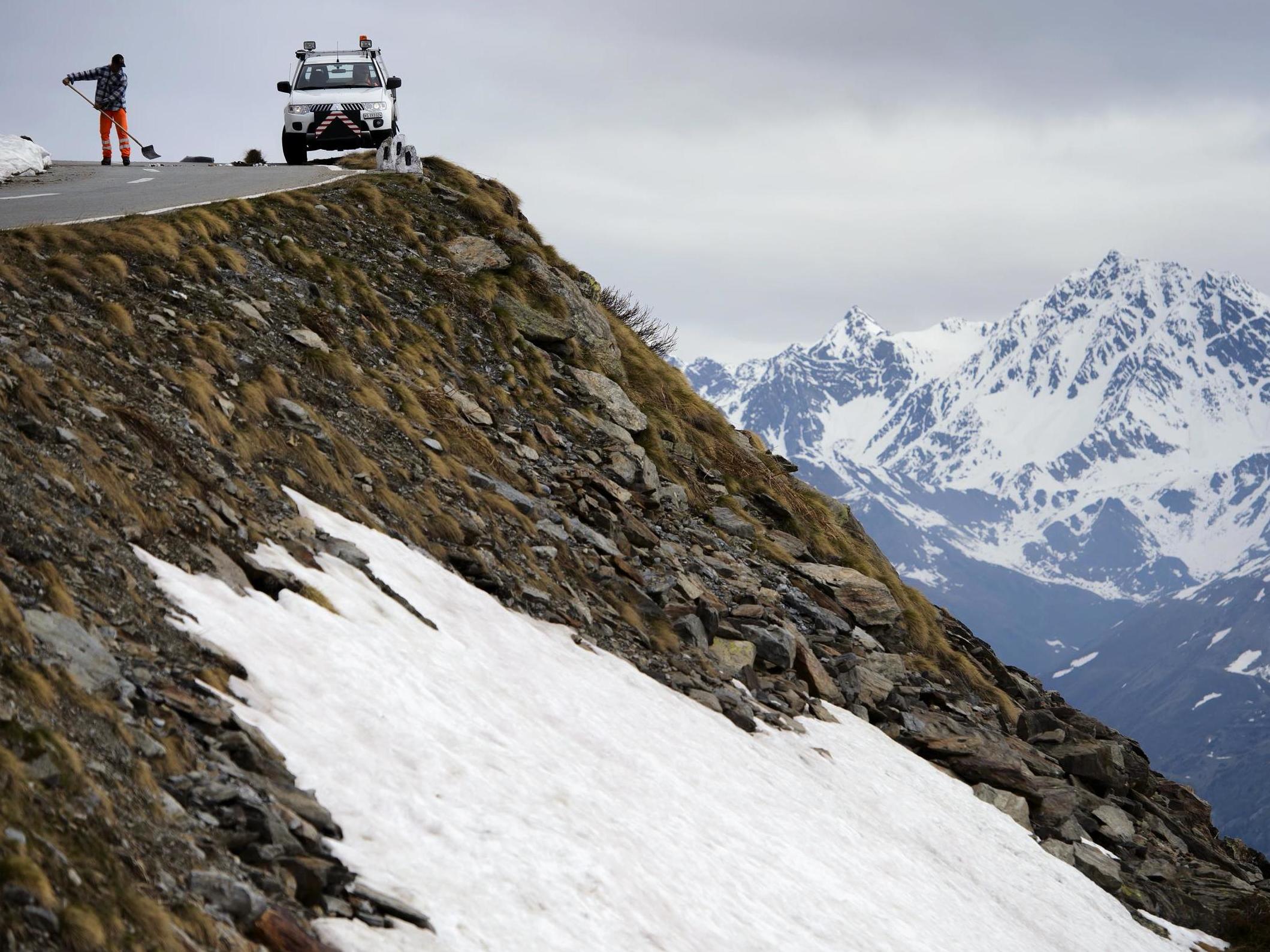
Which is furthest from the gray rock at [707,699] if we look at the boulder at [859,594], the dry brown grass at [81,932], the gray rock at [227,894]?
the dry brown grass at [81,932]

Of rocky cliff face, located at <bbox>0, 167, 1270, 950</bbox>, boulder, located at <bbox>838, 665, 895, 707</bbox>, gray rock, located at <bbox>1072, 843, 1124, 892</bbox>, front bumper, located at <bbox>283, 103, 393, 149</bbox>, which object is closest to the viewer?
rocky cliff face, located at <bbox>0, 167, 1270, 950</bbox>

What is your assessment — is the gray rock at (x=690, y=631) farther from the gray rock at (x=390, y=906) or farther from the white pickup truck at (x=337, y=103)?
the white pickup truck at (x=337, y=103)

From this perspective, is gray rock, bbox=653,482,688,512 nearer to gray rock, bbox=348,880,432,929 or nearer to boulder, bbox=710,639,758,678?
boulder, bbox=710,639,758,678

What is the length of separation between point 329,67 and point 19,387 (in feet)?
73.2

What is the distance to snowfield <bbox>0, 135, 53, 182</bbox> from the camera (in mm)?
25906

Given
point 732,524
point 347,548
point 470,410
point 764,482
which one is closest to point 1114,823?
point 732,524

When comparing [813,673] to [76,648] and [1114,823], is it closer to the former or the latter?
[1114,823]

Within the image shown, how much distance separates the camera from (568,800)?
11.2 m

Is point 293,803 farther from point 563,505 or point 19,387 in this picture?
point 563,505

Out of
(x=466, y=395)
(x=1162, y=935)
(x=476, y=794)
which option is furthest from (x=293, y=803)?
(x=1162, y=935)

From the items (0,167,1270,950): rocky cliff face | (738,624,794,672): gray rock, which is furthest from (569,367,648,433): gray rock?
(738,624,794,672): gray rock

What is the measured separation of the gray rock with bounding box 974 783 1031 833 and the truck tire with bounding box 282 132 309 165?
2200 centimetres

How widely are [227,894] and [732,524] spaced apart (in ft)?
56.3

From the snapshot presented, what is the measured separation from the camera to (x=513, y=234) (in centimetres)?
2627
